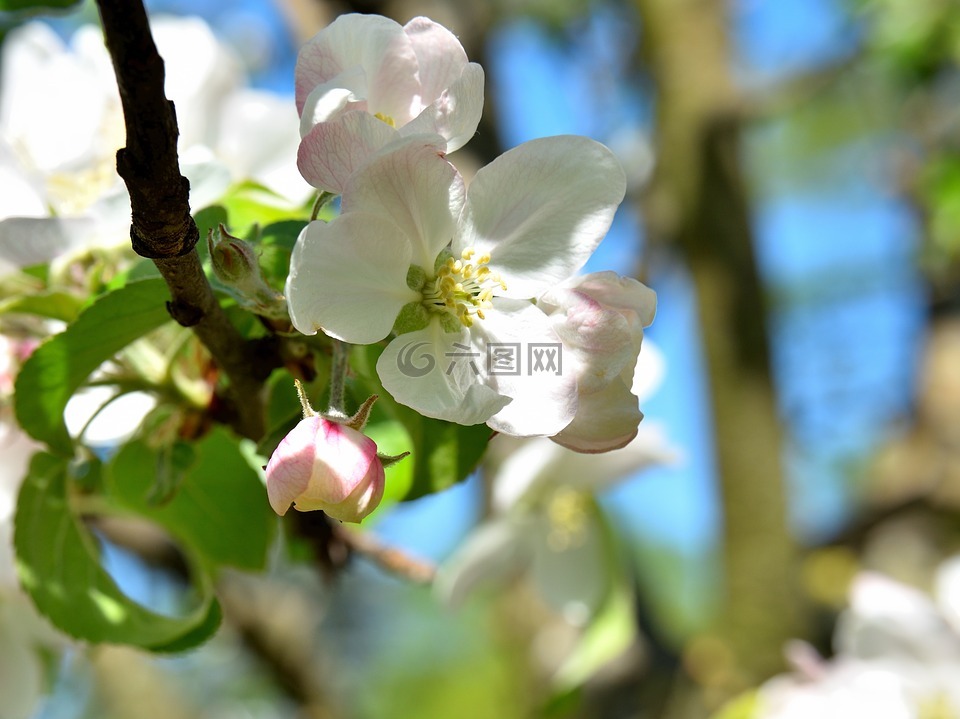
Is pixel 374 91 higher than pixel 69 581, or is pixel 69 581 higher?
pixel 374 91

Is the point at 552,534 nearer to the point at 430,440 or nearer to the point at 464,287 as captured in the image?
the point at 430,440

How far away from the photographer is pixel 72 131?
2.51ft

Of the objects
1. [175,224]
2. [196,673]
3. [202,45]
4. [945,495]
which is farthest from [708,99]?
[196,673]

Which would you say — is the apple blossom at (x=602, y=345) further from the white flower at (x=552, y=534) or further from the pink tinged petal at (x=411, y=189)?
the white flower at (x=552, y=534)

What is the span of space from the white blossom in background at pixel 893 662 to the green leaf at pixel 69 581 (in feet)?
2.26

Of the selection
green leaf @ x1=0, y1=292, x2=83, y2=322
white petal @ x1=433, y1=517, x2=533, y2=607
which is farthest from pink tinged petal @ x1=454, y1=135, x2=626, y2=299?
white petal @ x1=433, y1=517, x2=533, y2=607

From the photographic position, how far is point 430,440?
0.60 meters

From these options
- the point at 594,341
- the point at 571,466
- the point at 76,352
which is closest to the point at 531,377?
the point at 594,341

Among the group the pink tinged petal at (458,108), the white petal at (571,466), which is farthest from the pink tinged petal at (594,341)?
the white petal at (571,466)

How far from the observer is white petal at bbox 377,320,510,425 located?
0.45 m

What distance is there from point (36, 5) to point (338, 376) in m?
0.36

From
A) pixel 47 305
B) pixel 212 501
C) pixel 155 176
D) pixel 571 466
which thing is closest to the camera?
pixel 155 176

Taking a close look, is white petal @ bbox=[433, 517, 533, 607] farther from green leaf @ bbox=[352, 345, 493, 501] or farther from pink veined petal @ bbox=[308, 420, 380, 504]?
pink veined petal @ bbox=[308, 420, 380, 504]

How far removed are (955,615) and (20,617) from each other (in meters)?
0.99
